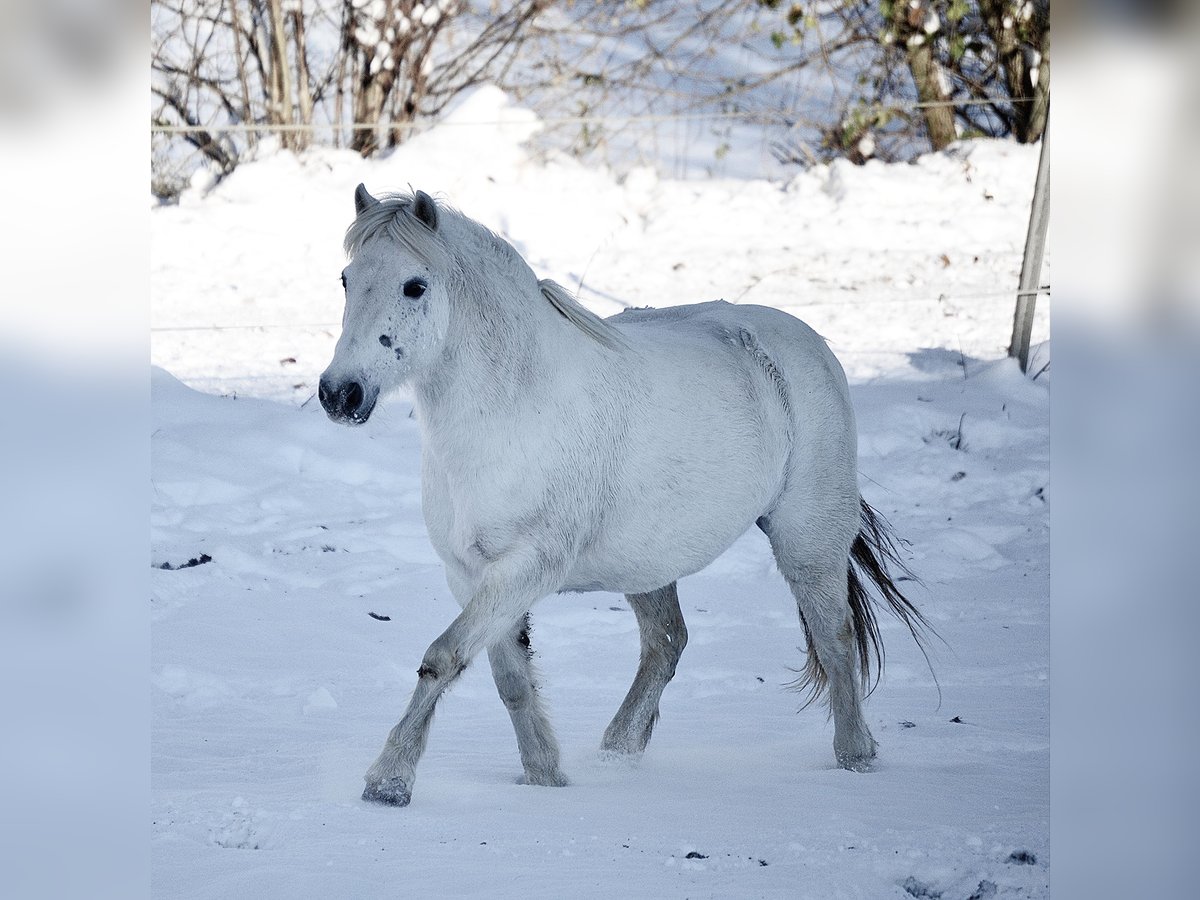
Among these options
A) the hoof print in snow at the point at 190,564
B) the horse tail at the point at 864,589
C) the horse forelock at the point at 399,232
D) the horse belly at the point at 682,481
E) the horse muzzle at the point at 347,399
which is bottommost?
the hoof print in snow at the point at 190,564

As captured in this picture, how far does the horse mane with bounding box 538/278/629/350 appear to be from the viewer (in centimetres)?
278

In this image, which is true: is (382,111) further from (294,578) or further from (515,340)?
(515,340)

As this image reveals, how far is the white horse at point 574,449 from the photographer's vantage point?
248cm

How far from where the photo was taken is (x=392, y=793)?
2457mm

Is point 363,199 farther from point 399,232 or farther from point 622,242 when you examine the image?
point 622,242

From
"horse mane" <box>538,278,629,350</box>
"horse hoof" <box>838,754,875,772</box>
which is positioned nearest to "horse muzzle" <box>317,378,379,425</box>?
"horse mane" <box>538,278,629,350</box>

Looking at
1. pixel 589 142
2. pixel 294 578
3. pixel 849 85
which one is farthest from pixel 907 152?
pixel 294 578

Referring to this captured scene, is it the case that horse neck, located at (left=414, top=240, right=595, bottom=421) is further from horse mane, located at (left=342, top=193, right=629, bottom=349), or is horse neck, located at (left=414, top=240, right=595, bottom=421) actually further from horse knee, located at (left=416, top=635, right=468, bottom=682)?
horse knee, located at (left=416, top=635, right=468, bottom=682)

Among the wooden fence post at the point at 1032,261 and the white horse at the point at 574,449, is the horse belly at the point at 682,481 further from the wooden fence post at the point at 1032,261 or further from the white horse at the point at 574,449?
the wooden fence post at the point at 1032,261

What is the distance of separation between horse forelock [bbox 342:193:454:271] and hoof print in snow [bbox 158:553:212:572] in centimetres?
219

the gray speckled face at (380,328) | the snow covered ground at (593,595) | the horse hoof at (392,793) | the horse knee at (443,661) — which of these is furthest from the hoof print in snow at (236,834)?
the gray speckled face at (380,328)

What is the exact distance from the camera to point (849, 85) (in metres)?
9.56

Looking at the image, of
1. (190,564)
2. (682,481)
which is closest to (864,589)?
(682,481)

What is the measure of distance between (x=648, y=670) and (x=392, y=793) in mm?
907
